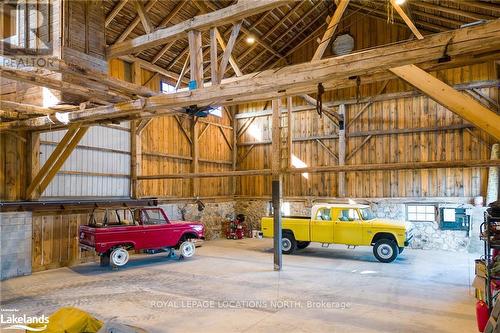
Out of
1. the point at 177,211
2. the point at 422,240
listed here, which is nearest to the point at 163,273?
the point at 177,211

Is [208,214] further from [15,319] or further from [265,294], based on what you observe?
[15,319]

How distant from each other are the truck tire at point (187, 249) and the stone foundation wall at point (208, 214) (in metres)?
2.88

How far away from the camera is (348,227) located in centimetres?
1075

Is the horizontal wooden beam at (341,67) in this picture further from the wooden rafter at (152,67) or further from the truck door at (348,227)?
the wooden rafter at (152,67)

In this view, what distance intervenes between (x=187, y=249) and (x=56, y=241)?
11.6 feet

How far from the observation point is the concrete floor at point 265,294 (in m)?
5.61

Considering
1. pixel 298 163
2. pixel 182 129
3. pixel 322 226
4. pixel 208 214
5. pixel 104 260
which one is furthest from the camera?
pixel 298 163

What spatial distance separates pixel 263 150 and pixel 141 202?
6576mm

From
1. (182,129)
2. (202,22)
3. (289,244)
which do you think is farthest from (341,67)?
(182,129)

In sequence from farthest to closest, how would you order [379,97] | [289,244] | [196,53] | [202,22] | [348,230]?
[379,97] < [289,244] < [348,230] < [196,53] < [202,22]

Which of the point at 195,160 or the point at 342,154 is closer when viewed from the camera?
the point at 342,154

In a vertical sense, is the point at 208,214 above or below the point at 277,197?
below

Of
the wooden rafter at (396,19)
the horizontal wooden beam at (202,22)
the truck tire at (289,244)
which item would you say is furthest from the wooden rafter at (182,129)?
the horizontal wooden beam at (202,22)

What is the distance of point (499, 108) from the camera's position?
11781 millimetres
